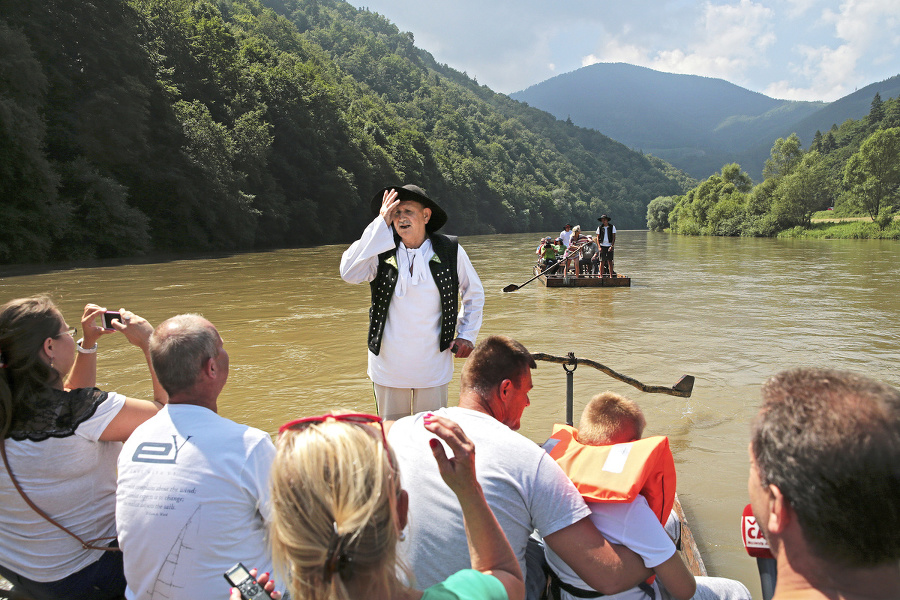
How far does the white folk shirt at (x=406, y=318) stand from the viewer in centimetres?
366

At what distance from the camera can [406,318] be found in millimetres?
3670

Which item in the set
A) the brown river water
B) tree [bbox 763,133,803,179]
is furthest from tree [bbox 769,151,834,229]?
the brown river water

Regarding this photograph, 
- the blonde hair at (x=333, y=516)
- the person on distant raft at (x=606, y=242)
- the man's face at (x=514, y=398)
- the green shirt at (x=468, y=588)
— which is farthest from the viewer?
the person on distant raft at (x=606, y=242)

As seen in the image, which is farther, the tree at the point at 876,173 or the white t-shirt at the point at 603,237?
the tree at the point at 876,173

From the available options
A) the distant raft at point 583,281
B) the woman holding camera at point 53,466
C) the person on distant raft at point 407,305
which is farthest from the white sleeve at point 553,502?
the distant raft at point 583,281

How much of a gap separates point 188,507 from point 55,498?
0.77 m

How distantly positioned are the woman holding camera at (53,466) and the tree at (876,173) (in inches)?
2654

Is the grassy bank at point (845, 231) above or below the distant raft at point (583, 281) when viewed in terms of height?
above

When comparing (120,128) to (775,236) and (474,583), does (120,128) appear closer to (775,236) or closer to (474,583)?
(474,583)

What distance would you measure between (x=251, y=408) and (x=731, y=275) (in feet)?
63.3

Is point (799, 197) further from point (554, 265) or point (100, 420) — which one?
point (100, 420)

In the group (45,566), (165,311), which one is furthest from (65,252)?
(45,566)

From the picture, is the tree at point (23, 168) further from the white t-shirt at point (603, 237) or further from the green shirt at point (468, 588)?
the green shirt at point (468, 588)

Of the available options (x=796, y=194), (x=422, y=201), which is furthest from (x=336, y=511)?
(x=796, y=194)
